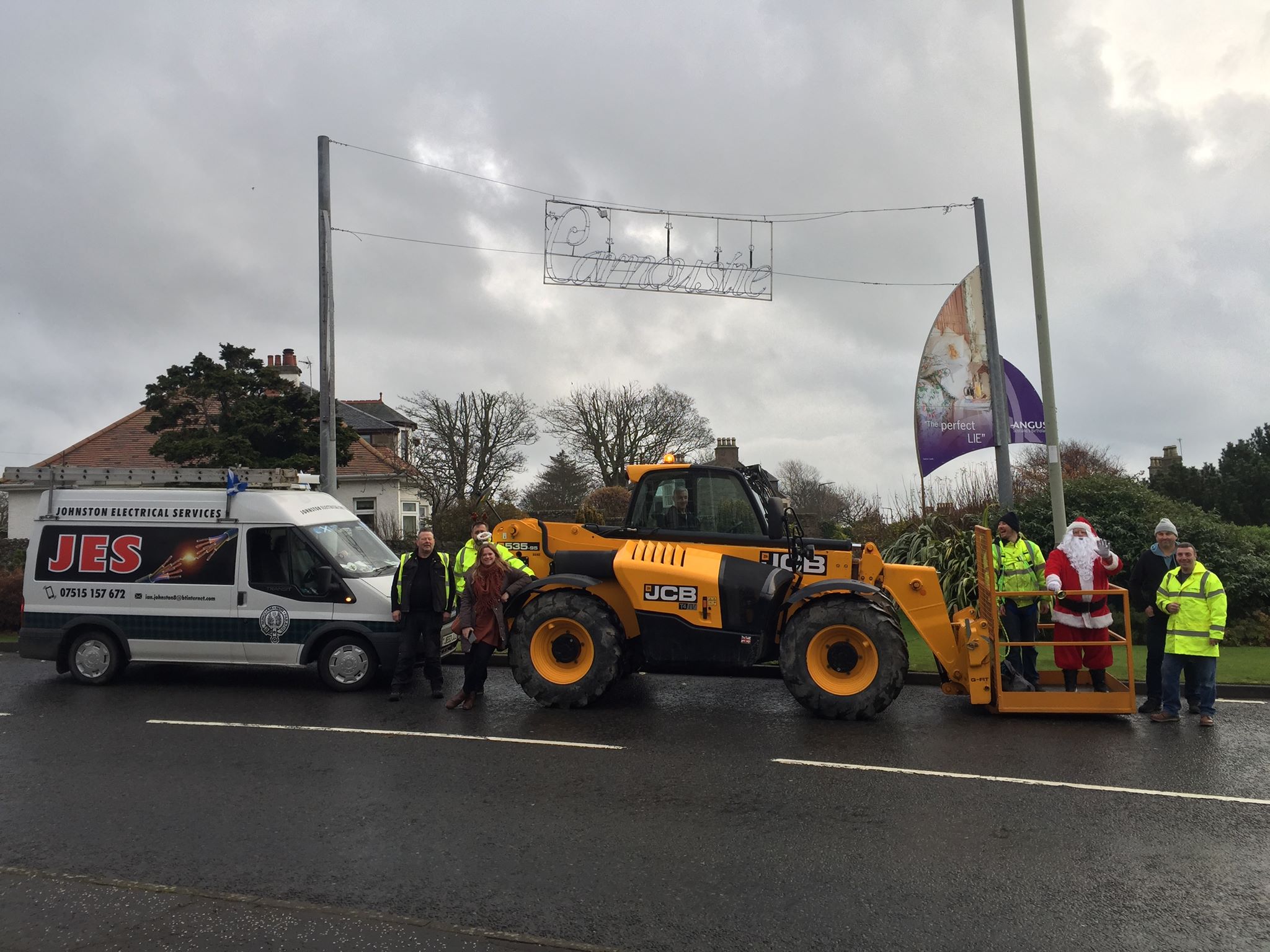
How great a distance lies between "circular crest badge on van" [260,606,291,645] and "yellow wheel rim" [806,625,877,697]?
17.8 feet

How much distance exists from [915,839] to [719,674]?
5.35 meters

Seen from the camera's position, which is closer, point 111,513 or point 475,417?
point 111,513

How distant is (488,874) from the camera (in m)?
4.83

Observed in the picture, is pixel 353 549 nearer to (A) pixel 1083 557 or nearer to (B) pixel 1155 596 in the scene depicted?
(A) pixel 1083 557

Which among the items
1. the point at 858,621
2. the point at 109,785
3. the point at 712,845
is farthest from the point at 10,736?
the point at 858,621

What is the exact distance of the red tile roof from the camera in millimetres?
30141

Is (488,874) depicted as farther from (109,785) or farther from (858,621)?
(858,621)

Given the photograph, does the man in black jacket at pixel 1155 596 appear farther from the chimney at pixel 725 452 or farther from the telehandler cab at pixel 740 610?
the chimney at pixel 725 452

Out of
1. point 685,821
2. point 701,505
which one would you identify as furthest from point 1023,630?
point 685,821

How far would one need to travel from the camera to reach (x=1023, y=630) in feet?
30.8

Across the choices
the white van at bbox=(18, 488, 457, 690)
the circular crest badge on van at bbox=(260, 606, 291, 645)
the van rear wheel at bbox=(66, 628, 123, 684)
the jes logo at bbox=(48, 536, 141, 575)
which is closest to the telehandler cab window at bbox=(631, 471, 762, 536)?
the white van at bbox=(18, 488, 457, 690)

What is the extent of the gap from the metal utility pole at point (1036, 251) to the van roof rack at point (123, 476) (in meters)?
9.48

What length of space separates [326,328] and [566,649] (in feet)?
24.1

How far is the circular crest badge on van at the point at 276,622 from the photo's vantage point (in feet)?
31.6
